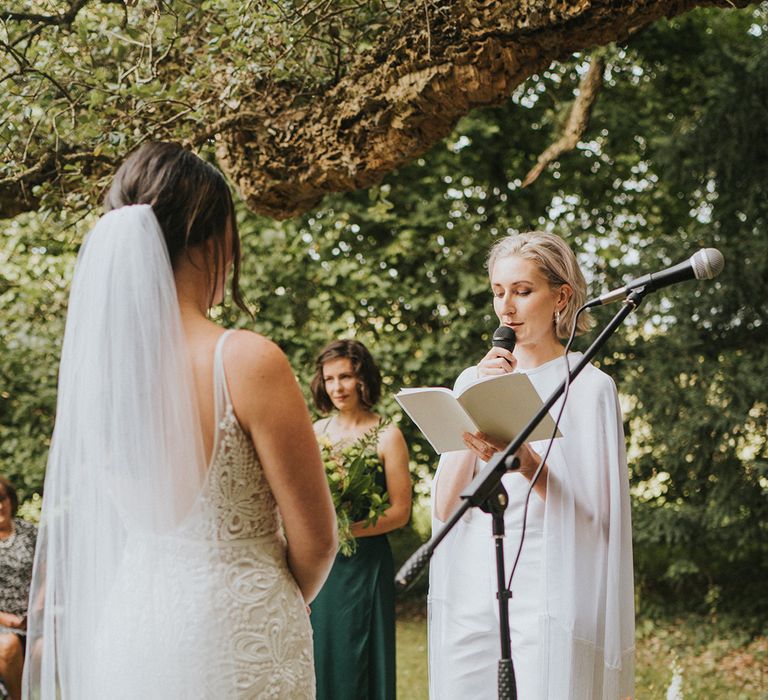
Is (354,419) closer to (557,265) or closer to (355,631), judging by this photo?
(355,631)

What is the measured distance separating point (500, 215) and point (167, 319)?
6751 millimetres

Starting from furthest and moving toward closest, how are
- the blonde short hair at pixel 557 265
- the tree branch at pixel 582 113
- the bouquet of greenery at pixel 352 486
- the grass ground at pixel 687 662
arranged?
the grass ground at pixel 687 662, the tree branch at pixel 582 113, the bouquet of greenery at pixel 352 486, the blonde short hair at pixel 557 265

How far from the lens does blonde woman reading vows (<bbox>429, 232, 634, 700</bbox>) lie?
8.46 ft

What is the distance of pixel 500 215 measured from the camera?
8.33 meters

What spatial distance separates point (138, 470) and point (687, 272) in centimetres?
136

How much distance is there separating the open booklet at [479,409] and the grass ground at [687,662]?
4274mm

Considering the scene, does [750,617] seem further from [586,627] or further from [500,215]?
[586,627]

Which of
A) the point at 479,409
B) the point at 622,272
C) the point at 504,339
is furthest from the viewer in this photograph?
the point at 622,272

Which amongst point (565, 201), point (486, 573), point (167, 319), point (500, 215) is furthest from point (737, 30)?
point (167, 319)

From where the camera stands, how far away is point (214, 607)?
1837mm

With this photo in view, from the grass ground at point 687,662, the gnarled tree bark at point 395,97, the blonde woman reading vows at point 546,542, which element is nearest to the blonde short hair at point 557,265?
the blonde woman reading vows at point 546,542

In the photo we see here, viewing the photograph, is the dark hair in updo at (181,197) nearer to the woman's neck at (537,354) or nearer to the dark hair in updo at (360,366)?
the woman's neck at (537,354)

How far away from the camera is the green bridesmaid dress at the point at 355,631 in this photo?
14.1 feet

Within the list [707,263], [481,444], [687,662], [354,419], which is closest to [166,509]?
[481,444]
